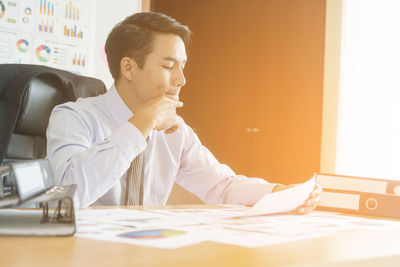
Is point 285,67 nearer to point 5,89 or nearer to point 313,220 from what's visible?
point 5,89

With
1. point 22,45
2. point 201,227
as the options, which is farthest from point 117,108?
point 22,45

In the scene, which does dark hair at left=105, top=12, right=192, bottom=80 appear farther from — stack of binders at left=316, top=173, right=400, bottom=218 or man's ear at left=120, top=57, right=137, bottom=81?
stack of binders at left=316, top=173, right=400, bottom=218

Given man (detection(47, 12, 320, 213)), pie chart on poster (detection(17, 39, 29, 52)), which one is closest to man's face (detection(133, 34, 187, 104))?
man (detection(47, 12, 320, 213))

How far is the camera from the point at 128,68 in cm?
176

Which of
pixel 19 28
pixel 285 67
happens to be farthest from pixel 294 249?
pixel 285 67

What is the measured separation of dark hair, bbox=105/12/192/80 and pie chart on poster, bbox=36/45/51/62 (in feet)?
3.43

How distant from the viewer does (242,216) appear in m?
0.98

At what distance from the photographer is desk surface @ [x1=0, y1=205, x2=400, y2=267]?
502mm

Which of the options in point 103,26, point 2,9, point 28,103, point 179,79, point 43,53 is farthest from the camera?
point 103,26

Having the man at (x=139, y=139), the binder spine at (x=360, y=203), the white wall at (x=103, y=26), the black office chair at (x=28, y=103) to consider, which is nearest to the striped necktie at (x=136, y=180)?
the man at (x=139, y=139)

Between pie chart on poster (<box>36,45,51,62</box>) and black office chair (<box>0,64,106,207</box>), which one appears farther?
pie chart on poster (<box>36,45,51,62</box>)

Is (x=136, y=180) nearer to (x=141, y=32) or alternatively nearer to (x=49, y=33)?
(x=141, y=32)

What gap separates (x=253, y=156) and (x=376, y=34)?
1429 millimetres

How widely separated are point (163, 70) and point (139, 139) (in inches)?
19.6
